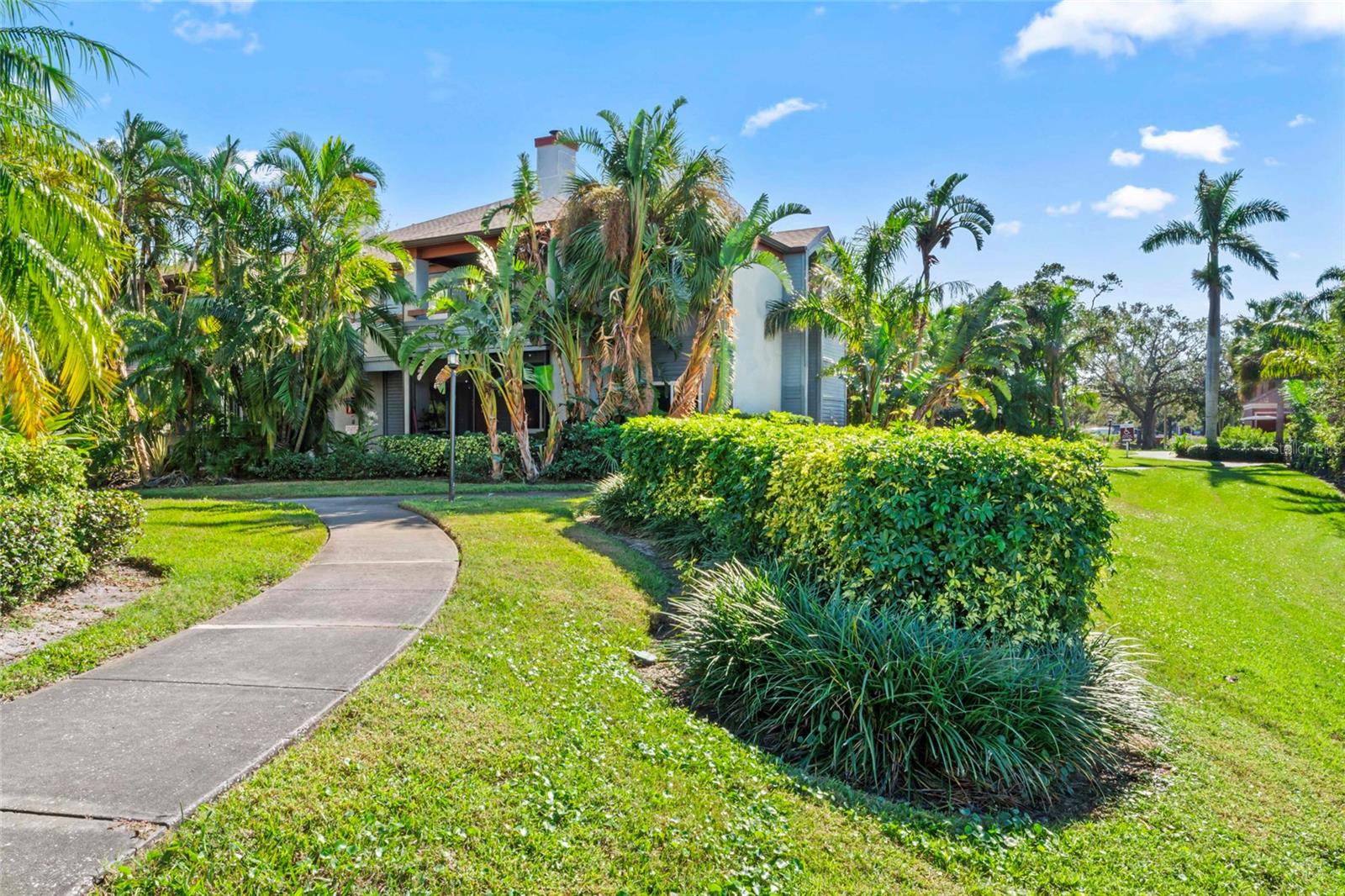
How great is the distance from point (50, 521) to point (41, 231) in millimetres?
3534

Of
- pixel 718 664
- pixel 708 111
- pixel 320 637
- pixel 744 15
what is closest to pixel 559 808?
pixel 718 664

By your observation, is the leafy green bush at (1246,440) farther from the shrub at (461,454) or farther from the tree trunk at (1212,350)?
the shrub at (461,454)

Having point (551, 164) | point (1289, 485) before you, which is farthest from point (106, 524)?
point (1289, 485)

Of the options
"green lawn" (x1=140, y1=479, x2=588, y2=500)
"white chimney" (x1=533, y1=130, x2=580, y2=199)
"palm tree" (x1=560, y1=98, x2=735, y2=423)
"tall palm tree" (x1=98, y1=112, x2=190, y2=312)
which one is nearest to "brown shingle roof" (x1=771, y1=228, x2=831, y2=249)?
"palm tree" (x1=560, y1=98, x2=735, y2=423)

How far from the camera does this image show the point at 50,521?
21.0ft

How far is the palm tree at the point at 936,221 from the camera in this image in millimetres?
21984

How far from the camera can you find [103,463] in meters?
16.8

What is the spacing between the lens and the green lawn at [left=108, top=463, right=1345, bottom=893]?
10.1 feet

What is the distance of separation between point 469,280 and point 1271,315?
46795 mm

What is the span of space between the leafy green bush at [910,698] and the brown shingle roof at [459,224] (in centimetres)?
1663

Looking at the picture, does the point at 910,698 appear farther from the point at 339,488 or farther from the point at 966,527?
the point at 339,488

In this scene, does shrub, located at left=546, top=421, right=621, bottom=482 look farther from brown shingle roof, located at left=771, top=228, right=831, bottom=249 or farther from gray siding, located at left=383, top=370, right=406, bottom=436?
brown shingle roof, located at left=771, top=228, right=831, bottom=249

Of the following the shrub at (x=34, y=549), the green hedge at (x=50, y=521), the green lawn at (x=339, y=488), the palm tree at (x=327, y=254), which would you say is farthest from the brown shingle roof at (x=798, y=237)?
the shrub at (x=34, y=549)

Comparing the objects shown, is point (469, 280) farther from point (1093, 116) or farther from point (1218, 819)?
point (1218, 819)
